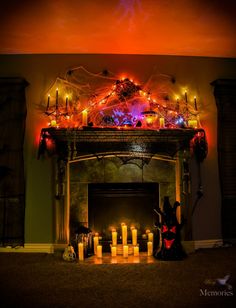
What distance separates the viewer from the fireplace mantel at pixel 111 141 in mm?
3166

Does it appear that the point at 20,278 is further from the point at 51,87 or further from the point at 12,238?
the point at 51,87

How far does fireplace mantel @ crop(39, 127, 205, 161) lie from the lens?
3.17 m

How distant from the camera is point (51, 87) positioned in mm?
3525

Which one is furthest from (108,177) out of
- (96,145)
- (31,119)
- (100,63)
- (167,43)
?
(167,43)

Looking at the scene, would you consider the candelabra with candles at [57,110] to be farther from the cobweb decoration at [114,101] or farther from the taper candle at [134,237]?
the taper candle at [134,237]

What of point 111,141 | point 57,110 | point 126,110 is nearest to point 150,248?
point 111,141

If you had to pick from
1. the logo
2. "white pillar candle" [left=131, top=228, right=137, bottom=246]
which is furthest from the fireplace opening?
the logo

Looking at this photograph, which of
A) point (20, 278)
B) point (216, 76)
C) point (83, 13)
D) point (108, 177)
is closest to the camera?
point (20, 278)

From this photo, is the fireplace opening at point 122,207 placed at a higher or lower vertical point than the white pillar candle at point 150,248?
higher

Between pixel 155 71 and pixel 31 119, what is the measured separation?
1.60 meters

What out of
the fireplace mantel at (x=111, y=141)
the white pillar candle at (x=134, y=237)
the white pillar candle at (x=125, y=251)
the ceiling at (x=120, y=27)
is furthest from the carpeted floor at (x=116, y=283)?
the ceiling at (x=120, y=27)

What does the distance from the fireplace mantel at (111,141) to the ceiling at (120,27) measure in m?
1.00

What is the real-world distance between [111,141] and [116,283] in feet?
4.95

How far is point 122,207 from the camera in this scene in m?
3.53
